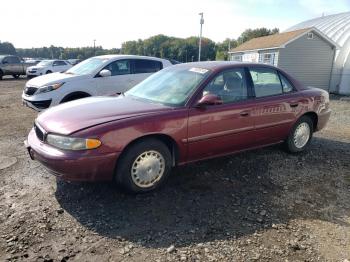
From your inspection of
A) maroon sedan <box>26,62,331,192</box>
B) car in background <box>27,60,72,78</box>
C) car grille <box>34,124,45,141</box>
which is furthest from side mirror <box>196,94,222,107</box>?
car in background <box>27,60,72,78</box>

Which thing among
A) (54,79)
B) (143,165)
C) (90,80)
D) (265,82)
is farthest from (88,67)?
(143,165)

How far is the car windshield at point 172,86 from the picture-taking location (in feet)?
14.7

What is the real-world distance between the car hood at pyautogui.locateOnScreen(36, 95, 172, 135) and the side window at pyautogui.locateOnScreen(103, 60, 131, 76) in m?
3.95

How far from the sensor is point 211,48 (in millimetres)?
89750

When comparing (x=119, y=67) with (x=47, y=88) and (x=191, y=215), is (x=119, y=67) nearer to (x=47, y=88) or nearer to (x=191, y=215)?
(x=47, y=88)

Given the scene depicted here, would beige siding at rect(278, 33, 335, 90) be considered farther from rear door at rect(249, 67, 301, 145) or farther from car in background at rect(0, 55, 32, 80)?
car in background at rect(0, 55, 32, 80)

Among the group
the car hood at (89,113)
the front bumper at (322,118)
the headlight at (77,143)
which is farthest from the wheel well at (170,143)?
the front bumper at (322,118)

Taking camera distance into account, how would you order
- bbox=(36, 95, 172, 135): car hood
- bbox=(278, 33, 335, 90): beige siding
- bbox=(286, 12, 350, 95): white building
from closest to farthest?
bbox=(36, 95, 172, 135): car hood < bbox=(286, 12, 350, 95): white building < bbox=(278, 33, 335, 90): beige siding

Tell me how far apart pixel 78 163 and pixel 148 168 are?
0.87m

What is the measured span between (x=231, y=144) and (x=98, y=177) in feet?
6.68

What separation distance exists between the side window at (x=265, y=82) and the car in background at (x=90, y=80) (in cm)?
344

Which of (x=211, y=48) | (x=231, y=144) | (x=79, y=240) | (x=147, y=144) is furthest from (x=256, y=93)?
(x=211, y=48)

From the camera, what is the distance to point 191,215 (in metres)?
3.73

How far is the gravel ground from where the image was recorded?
10.2 ft
